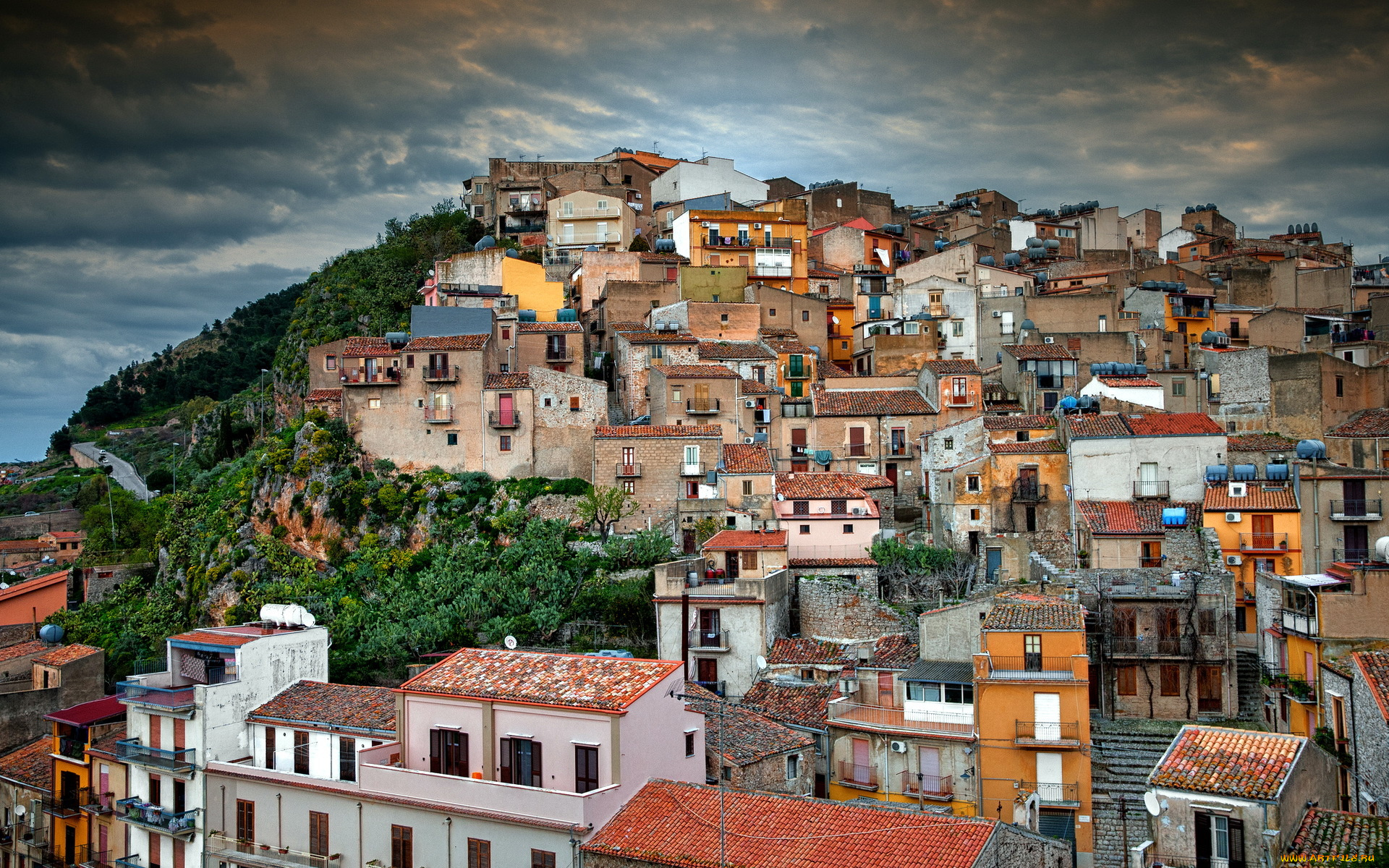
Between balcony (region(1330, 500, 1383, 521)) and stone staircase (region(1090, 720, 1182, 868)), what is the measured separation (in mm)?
9867

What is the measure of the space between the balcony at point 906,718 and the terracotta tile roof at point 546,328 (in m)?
27.9

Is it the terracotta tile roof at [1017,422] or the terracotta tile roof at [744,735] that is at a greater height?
the terracotta tile roof at [1017,422]

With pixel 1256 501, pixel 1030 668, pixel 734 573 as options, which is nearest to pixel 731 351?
pixel 734 573

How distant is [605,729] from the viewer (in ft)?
79.4

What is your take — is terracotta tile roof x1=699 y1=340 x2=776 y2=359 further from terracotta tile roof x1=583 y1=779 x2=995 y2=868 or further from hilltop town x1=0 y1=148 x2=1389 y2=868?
terracotta tile roof x1=583 y1=779 x2=995 y2=868

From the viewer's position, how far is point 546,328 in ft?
178

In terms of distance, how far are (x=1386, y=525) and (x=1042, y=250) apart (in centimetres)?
4361

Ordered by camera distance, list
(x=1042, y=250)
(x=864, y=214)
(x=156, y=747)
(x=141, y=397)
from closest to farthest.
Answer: (x=156, y=747)
(x=1042, y=250)
(x=864, y=214)
(x=141, y=397)

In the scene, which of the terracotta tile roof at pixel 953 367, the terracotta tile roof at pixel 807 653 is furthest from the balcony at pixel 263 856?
the terracotta tile roof at pixel 953 367

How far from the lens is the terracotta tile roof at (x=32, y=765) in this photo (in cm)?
3403

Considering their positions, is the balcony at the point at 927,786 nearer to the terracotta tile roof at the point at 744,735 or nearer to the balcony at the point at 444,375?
the terracotta tile roof at the point at 744,735

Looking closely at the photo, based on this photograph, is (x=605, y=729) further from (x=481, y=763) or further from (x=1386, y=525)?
(x=1386, y=525)

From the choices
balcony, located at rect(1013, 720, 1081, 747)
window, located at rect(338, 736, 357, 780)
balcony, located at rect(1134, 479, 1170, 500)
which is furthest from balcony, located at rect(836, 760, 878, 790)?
balcony, located at rect(1134, 479, 1170, 500)

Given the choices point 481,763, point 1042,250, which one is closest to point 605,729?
point 481,763
